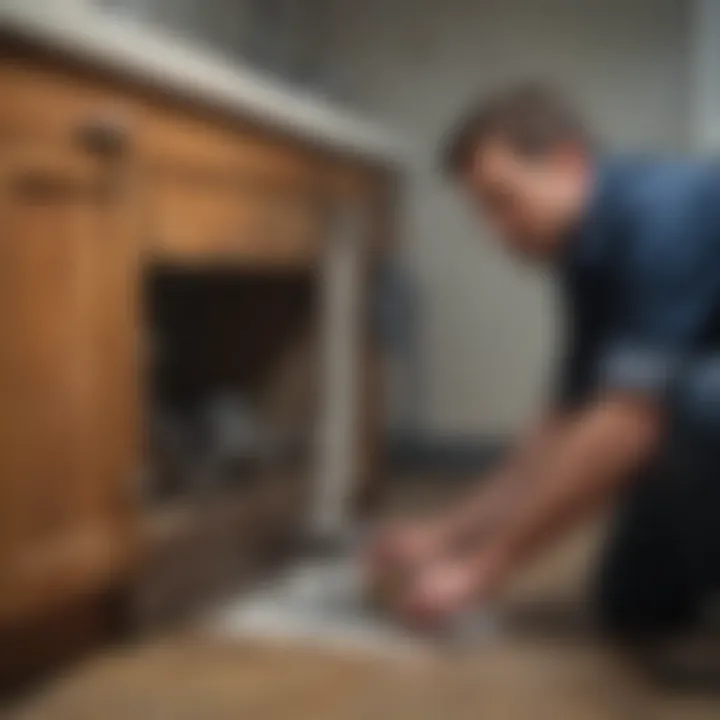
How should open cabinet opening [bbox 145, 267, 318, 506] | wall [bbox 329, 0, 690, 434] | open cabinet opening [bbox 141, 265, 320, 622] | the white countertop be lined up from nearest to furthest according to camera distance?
1. the white countertop
2. open cabinet opening [bbox 141, 265, 320, 622]
3. open cabinet opening [bbox 145, 267, 318, 506]
4. wall [bbox 329, 0, 690, 434]

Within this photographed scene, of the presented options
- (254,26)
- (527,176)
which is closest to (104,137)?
(527,176)

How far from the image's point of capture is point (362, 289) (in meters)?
1.85

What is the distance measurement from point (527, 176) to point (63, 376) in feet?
1.32

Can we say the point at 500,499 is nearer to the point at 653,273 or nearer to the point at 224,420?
the point at 653,273

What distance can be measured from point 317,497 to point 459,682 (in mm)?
614

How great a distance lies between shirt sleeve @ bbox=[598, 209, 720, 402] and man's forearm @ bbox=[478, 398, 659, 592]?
3cm

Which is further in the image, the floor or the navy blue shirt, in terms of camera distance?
the navy blue shirt

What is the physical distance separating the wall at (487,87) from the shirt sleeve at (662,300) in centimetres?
72

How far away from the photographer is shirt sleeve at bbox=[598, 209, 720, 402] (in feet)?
3.80

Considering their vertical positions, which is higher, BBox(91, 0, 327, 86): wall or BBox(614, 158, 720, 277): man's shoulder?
BBox(91, 0, 327, 86): wall

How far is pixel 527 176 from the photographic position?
48.3 inches

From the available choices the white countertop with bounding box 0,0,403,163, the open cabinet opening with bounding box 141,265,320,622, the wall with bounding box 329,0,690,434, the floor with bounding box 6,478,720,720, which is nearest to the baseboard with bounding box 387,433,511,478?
the wall with bounding box 329,0,690,434

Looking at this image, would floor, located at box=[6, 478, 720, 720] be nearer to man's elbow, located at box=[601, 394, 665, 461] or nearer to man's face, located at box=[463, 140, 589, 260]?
man's elbow, located at box=[601, 394, 665, 461]

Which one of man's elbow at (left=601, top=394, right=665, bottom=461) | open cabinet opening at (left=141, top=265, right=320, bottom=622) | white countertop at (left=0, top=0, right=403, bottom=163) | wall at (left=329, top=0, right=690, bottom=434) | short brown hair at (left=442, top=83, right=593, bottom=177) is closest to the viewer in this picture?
white countertop at (left=0, top=0, right=403, bottom=163)
